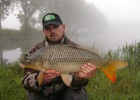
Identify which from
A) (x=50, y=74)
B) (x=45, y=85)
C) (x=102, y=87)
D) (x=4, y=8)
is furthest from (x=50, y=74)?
(x=4, y=8)

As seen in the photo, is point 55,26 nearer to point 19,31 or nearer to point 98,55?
point 98,55

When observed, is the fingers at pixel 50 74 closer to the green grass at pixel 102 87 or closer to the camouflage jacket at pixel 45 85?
the camouflage jacket at pixel 45 85

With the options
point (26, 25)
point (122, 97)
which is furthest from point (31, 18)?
point (122, 97)

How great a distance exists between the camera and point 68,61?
2572 millimetres

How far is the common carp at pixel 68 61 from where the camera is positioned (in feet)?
8.43

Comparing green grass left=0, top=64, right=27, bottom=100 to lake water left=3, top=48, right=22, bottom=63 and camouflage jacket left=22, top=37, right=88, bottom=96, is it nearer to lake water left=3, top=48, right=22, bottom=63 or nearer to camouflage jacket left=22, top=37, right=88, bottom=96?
camouflage jacket left=22, top=37, right=88, bottom=96

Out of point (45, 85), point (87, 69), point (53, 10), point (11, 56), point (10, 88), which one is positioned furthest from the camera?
point (53, 10)

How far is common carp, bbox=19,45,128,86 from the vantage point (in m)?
2.57

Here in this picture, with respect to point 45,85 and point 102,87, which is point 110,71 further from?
point 102,87

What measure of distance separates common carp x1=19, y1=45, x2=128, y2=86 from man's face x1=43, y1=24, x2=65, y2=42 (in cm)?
50

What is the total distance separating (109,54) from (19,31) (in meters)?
24.5

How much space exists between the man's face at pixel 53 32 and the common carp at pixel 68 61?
50cm

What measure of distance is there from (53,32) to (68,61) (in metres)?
0.71

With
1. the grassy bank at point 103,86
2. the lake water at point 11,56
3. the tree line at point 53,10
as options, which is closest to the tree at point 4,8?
the tree line at point 53,10
